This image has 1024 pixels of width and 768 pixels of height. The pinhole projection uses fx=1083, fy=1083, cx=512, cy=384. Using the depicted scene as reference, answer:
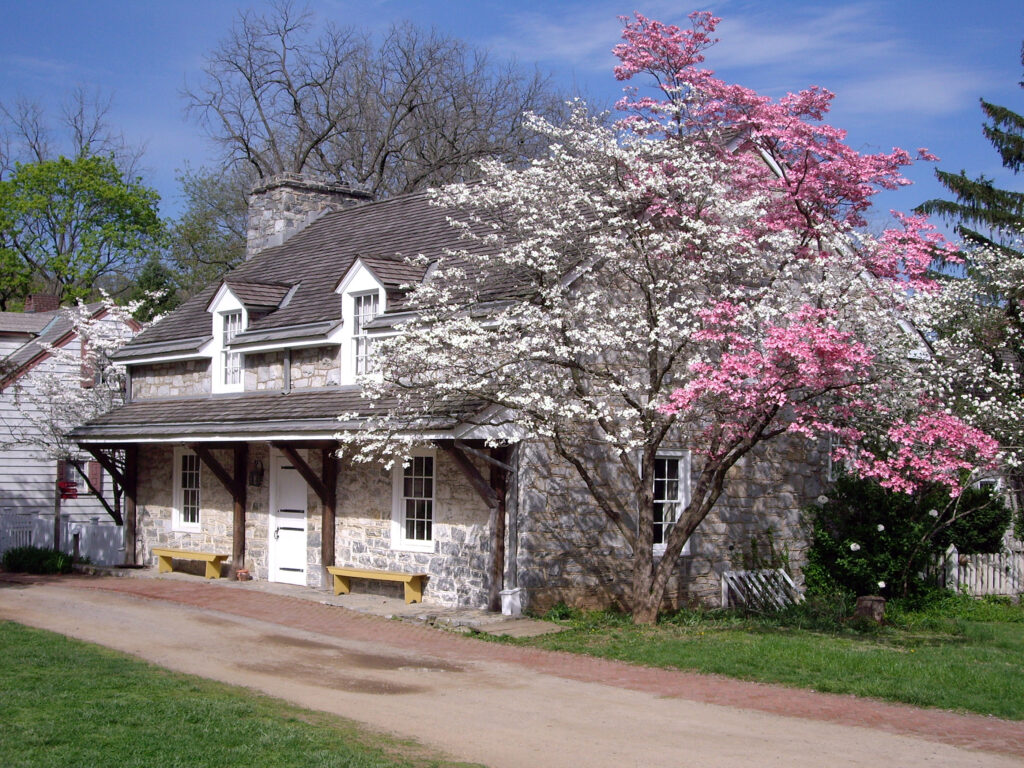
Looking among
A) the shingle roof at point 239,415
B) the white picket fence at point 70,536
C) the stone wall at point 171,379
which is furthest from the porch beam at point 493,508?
the white picket fence at point 70,536

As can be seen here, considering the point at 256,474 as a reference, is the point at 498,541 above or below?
below

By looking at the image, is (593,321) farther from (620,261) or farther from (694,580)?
(694,580)

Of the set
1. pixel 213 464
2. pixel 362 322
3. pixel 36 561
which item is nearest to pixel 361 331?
pixel 362 322

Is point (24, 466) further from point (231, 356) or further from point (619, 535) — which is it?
point (619, 535)

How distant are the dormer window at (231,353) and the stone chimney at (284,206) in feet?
12.9

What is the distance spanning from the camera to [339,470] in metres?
17.8

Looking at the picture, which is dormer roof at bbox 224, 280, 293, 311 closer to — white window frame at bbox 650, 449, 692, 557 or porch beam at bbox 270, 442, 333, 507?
porch beam at bbox 270, 442, 333, 507

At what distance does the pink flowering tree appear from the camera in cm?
1284

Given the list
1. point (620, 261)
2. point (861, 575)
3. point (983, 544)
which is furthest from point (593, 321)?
point (983, 544)

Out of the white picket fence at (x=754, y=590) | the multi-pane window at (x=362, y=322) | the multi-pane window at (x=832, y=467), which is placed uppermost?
→ the multi-pane window at (x=362, y=322)

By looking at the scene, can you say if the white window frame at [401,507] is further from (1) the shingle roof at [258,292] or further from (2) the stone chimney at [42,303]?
(2) the stone chimney at [42,303]

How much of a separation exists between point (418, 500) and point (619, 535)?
309 centimetres

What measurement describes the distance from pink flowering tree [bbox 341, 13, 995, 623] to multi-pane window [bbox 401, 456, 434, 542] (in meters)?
2.13

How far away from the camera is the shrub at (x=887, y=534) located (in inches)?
690
